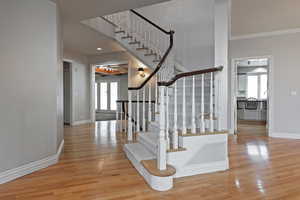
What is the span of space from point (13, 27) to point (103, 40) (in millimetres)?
3157

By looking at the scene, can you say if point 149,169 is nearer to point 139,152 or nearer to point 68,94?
point 139,152

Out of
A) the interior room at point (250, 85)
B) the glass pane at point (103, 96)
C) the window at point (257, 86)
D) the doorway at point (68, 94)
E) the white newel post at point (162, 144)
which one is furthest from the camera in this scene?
the glass pane at point (103, 96)

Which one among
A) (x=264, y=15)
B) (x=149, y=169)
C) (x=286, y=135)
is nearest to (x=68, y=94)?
(x=149, y=169)

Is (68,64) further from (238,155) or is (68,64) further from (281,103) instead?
(281,103)

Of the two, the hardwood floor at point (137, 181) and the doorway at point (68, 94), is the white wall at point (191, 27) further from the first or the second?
the doorway at point (68, 94)

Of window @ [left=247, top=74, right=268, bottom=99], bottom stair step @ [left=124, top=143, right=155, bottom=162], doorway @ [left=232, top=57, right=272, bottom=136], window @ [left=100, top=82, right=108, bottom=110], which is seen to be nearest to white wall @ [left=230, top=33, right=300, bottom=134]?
doorway @ [left=232, top=57, right=272, bottom=136]

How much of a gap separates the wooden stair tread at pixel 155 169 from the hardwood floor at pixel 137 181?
0.60ft

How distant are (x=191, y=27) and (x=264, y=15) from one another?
1.94m

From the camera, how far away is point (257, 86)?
9789 millimetres

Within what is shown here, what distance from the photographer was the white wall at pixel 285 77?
499cm

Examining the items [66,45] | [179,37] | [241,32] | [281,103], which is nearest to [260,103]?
[281,103]

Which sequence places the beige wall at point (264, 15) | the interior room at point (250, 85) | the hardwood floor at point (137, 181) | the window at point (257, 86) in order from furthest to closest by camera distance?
the window at point (257, 86), the interior room at point (250, 85), the beige wall at point (264, 15), the hardwood floor at point (137, 181)

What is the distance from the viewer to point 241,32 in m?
5.38

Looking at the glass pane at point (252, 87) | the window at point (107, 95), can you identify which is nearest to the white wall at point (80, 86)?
the window at point (107, 95)
